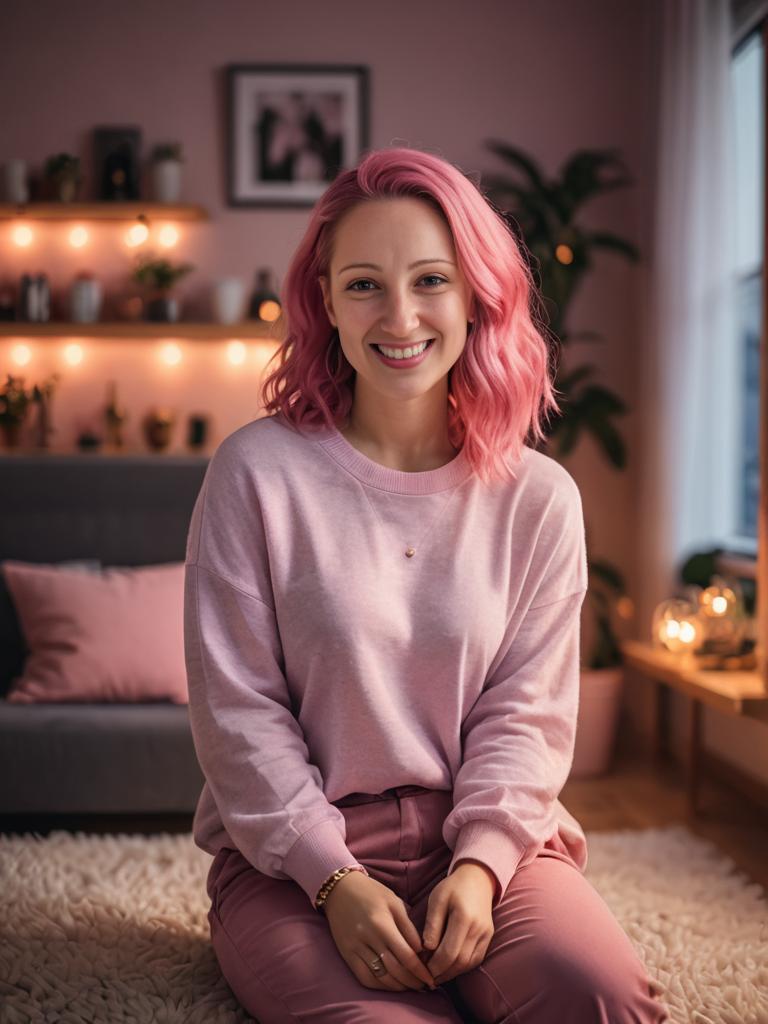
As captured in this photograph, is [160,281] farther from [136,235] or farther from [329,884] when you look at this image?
[329,884]

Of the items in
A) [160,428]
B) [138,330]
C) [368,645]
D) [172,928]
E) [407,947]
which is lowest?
[172,928]

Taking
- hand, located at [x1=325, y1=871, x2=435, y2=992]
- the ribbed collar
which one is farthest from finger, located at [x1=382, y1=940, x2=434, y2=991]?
the ribbed collar

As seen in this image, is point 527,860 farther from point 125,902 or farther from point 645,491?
point 645,491

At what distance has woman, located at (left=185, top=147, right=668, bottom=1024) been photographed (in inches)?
A: 49.6

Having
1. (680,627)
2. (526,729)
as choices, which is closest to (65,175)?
(680,627)

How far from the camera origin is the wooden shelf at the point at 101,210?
392 cm

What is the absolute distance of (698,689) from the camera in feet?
9.07

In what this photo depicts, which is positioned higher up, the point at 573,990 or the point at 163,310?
the point at 163,310

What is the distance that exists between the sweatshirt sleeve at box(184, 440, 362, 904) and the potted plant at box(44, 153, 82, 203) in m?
2.87

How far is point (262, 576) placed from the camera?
1389mm

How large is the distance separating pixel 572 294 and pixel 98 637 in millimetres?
2176

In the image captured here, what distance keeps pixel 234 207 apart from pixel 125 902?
277 cm

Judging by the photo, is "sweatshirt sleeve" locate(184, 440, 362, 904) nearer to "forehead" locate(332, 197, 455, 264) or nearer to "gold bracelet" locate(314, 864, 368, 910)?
"gold bracelet" locate(314, 864, 368, 910)

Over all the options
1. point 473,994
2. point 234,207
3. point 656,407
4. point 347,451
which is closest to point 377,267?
point 347,451
